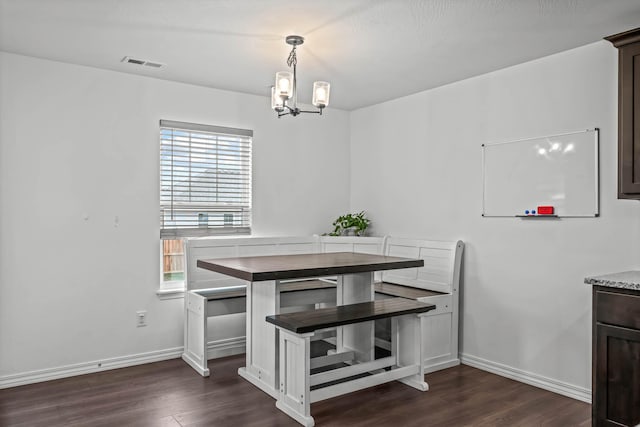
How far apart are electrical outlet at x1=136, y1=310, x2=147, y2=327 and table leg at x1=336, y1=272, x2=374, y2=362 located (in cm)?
169

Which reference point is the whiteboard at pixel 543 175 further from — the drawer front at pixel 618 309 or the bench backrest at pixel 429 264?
the drawer front at pixel 618 309

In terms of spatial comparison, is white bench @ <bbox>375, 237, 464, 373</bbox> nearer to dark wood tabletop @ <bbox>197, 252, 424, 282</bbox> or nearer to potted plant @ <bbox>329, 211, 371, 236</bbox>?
dark wood tabletop @ <bbox>197, 252, 424, 282</bbox>

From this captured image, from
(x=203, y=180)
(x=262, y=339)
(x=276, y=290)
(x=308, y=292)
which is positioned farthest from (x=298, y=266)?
(x=203, y=180)

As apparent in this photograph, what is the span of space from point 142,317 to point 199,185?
1.29m

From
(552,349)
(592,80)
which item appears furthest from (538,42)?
(552,349)

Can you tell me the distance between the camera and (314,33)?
3.13 meters

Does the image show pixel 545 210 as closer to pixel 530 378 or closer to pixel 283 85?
pixel 530 378

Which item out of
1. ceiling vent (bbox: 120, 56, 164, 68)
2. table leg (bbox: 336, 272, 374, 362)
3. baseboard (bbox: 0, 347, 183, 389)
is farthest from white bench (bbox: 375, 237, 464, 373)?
ceiling vent (bbox: 120, 56, 164, 68)

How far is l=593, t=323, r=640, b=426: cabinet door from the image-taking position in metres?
2.61

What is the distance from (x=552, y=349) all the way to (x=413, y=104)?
98.6 inches

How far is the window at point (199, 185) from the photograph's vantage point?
14.2ft

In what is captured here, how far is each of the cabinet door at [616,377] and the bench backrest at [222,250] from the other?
113 inches

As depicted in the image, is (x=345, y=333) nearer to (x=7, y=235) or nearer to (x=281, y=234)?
(x=281, y=234)

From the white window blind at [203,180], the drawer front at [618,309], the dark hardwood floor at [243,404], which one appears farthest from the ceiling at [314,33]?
the dark hardwood floor at [243,404]
